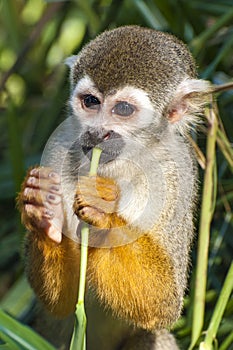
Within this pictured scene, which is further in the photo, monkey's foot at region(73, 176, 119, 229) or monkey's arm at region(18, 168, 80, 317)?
monkey's arm at region(18, 168, 80, 317)

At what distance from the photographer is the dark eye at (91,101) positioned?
3752mm

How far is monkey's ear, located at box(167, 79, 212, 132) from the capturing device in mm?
3932

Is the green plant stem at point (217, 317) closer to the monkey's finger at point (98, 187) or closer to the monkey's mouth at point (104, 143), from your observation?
the monkey's finger at point (98, 187)

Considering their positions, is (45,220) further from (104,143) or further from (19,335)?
(19,335)

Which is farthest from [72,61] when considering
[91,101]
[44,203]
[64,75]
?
[64,75]

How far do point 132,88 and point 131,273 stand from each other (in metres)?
0.78

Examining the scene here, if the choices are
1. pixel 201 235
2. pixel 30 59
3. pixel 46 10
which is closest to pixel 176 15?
pixel 46 10

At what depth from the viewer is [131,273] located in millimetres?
3729

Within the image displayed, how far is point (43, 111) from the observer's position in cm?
606

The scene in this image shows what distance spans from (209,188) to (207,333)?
2.17 feet

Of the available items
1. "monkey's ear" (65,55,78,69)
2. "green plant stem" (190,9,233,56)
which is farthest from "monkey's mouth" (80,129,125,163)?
"green plant stem" (190,9,233,56)

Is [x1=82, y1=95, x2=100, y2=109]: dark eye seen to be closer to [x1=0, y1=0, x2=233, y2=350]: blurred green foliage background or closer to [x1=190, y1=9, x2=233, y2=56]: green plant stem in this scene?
[x1=0, y1=0, x2=233, y2=350]: blurred green foliage background

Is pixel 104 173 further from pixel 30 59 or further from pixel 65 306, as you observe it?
pixel 30 59

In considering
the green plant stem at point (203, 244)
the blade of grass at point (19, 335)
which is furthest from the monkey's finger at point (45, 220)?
the green plant stem at point (203, 244)
